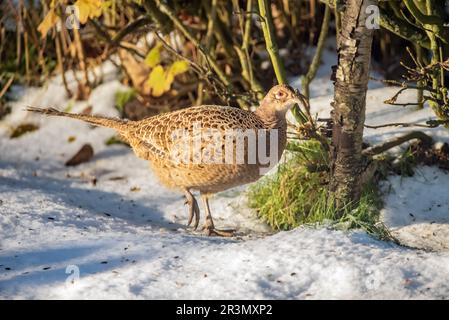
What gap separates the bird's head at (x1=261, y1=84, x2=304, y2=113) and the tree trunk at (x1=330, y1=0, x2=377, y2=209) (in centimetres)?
29

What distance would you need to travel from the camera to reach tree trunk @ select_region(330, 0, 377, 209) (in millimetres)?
3906

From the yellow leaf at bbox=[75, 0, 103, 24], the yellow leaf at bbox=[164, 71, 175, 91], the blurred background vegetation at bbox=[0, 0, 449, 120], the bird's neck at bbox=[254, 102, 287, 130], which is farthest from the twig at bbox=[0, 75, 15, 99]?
the bird's neck at bbox=[254, 102, 287, 130]

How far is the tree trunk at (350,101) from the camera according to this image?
391cm

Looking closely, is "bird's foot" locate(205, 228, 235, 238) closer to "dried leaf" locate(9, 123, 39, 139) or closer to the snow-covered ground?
the snow-covered ground

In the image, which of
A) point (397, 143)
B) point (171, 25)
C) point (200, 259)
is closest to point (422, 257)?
point (200, 259)

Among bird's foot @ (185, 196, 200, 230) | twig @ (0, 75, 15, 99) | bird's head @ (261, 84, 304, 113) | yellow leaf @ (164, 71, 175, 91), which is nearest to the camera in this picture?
bird's head @ (261, 84, 304, 113)

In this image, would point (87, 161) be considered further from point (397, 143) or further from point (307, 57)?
point (397, 143)

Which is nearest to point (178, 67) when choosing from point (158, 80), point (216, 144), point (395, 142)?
point (158, 80)

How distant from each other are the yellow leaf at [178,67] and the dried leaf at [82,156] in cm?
113

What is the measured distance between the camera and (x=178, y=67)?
5.56 meters

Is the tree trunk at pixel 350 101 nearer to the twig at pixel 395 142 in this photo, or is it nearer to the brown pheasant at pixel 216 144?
the brown pheasant at pixel 216 144
